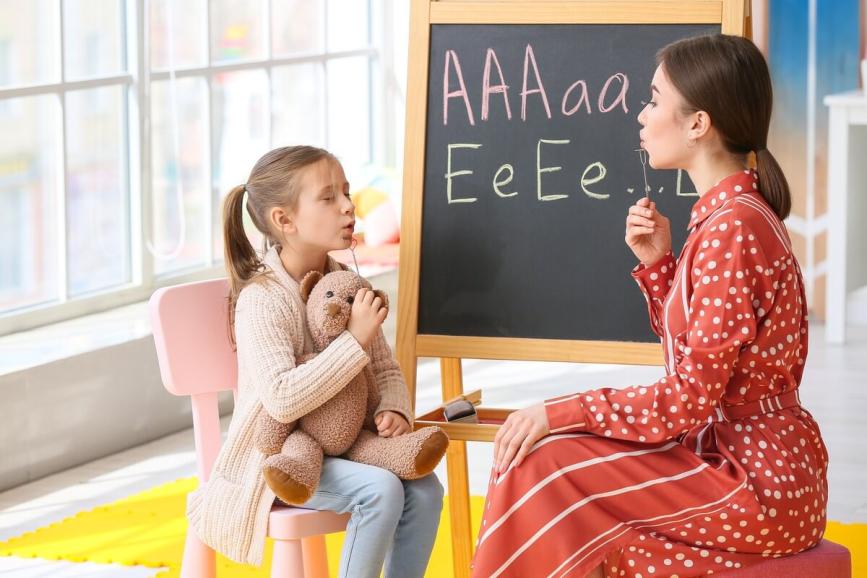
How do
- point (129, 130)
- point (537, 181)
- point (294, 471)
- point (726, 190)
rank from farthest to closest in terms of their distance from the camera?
point (129, 130) < point (537, 181) < point (294, 471) < point (726, 190)

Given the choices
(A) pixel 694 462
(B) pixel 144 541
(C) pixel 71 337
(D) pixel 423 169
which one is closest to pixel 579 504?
(A) pixel 694 462

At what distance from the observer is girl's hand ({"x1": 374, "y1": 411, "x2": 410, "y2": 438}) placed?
219 centimetres

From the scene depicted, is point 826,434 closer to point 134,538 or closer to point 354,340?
point 134,538

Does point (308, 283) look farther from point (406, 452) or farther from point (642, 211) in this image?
point (642, 211)

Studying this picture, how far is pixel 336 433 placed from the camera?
2.13 metres

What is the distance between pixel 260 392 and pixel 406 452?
0.25 m

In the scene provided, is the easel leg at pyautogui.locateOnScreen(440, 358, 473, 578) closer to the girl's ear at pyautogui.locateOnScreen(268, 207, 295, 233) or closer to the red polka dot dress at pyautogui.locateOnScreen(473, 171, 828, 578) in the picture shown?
the girl's ear at pyautogui.locateOnScreen(268, 207, 295, 233)

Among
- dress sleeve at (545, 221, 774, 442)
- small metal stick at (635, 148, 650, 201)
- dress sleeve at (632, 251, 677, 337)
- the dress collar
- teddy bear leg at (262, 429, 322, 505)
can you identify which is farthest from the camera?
small metal stick at (635, 148, 650, 201)

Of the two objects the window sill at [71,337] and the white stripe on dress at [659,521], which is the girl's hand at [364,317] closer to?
the white stripe on dress at [659,521]

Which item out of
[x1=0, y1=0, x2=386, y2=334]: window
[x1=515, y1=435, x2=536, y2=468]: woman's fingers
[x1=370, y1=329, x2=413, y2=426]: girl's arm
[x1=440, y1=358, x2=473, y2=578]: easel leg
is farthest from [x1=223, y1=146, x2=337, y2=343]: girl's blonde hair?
[x1=0, y1=0, x2=386, y2=334]: window

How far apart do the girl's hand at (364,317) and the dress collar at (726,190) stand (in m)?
0.53

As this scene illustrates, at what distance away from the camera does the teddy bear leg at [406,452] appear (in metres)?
2.12

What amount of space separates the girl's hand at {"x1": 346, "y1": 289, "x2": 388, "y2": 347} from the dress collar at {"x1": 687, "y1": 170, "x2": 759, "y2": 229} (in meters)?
0.53

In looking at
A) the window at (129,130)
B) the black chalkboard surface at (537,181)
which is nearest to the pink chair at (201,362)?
the black chalkboard surface at (537,181)
